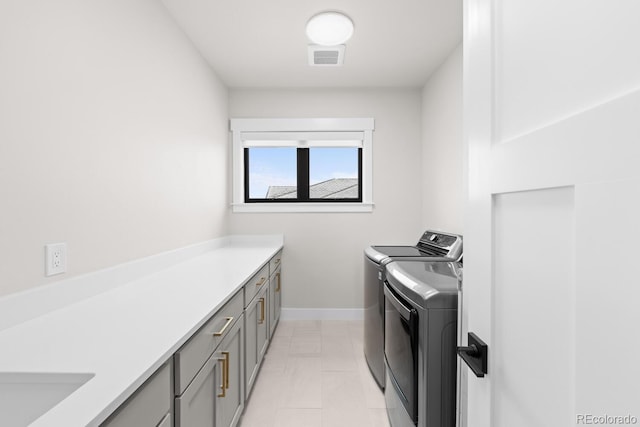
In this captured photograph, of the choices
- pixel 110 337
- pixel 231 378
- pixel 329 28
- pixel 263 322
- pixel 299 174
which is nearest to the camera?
pixel 110 337

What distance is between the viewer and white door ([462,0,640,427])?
384mm

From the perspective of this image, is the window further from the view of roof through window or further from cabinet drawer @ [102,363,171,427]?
cabinet drawer @ [102,363,171,427]

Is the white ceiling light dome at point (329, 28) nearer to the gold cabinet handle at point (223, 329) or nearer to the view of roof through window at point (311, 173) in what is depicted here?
the view of roof through window at point (311, 173)

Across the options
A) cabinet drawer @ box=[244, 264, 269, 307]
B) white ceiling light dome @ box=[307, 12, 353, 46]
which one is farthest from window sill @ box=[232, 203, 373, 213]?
white ceiling light dome @ box=[307, 12, 353, 46]

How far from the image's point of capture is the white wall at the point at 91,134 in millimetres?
1125

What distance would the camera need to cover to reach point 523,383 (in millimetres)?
579

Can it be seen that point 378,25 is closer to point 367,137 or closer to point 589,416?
point 367,137

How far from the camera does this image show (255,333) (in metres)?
2.19

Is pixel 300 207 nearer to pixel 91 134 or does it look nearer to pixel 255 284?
pixel 255 284

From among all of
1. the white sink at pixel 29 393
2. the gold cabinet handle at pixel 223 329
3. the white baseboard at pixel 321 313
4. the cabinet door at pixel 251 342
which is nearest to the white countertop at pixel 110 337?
the white sink at pixel 29 393

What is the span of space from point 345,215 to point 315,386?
1.77 metres

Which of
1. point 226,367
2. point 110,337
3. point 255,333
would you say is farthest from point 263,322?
point 110,337

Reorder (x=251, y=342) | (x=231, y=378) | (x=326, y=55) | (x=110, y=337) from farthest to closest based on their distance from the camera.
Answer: (x=326, y=55) < (x=251, y=342) < (x=231, y=378) < (x=110, y=337)

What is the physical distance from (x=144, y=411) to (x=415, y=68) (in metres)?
3.16
